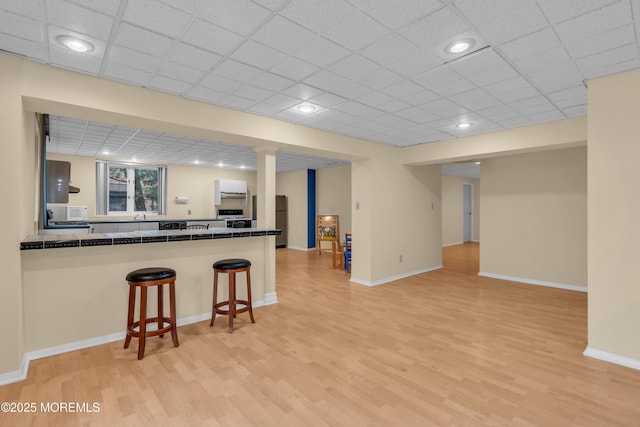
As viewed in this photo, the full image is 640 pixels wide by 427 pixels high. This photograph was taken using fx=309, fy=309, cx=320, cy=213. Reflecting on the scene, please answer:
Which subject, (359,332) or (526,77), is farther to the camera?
(359,332)

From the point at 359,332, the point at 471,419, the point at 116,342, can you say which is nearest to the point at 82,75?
Answer: the point at 116,342

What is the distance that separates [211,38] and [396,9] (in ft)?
4.21

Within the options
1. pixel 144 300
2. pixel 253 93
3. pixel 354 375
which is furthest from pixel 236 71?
pixel 354 375

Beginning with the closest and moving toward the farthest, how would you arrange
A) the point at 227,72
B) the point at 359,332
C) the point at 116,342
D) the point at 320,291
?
the point at 227,72 < the point at 116,342 < the point at 359,332 < the point at 320,291

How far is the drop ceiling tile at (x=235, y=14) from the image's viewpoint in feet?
6.03

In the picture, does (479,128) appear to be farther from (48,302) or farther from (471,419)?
(48,302)

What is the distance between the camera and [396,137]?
5117 mm

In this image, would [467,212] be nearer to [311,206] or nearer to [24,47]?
[311,206]

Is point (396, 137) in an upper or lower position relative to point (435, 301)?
upper

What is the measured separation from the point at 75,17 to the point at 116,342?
2.84 meters

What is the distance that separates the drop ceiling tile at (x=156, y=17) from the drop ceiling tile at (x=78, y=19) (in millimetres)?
178

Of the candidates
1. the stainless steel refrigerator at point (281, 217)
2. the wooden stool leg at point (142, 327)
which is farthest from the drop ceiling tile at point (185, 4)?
the stainless steel refrigerator at point (281, 217)

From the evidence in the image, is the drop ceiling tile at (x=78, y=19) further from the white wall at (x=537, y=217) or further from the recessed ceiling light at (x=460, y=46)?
the white wall at (x=537, y=217)

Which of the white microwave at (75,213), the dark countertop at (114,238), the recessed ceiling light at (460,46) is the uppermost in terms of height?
the recessed ceiling light at (460,46)
